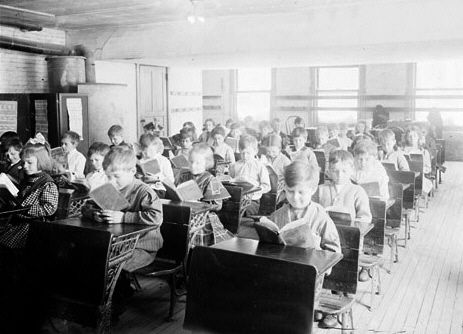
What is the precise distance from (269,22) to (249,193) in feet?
10.0

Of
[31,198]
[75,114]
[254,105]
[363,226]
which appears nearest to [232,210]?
[363,226]

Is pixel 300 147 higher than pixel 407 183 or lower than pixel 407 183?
higher

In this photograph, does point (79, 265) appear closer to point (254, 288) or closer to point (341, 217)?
point (254, 288)

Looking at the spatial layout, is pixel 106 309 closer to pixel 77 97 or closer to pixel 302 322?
pixel 302 322

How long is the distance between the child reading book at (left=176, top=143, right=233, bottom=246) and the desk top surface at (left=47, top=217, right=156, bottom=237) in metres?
0.72

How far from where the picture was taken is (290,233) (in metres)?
2.29

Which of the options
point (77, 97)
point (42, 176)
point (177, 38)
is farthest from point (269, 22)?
point (42, 176)

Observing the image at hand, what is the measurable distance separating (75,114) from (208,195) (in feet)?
12.8

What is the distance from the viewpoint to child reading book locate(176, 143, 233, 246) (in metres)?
3.67

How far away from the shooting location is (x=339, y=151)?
3498 mm

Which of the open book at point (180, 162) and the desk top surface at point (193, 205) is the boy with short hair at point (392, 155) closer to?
the open book at point (180, 162)

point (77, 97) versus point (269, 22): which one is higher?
point (269, 22)

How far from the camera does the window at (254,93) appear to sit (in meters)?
13.7

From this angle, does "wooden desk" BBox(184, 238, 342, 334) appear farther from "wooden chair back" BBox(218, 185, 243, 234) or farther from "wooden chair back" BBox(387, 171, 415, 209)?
"wooden chair back" BBox(387, 171, 415, 209)
